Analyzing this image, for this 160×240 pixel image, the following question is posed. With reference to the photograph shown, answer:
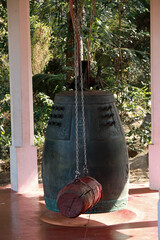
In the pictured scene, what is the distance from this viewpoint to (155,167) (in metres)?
6.73

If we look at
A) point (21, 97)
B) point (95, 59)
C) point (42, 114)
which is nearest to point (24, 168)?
point (21, 97)

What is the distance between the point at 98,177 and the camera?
4.86 m

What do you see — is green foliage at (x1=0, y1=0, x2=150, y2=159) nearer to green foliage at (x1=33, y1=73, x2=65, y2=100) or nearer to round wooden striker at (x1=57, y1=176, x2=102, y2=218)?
green foliage at (x1=33, y1=73, x2=65, y2=100)

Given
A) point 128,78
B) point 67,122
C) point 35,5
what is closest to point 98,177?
point 67,122

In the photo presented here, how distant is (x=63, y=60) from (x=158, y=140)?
4.56m

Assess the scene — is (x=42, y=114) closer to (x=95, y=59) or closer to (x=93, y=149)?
(x=95, y=59)

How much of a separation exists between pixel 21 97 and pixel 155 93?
1979 millimetres

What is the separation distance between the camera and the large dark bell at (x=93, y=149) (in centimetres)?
486

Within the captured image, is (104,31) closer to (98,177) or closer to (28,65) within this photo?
(28,65)

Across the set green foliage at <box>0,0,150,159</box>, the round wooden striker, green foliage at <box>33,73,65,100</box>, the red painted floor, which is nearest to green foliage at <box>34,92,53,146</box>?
green foliage at <box>0,0,150,159</box>

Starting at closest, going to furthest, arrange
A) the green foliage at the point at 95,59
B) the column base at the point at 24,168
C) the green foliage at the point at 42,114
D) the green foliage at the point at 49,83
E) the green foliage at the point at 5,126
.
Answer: the column base at the point at 24,168
the green foliage at the point at 5,126
the green foliage at the point at 95,59
the green foliage at the point at 42,114
the green foliage at the point at 49,83

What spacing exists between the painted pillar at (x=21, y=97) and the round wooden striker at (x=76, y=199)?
3125 millimetres

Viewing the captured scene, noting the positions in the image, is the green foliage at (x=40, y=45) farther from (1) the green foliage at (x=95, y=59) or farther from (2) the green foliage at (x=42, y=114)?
(2) the green foliage at (x=42, y=114)

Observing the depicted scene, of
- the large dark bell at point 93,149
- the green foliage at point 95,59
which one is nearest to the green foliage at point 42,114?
the green foliage at point 95,59
